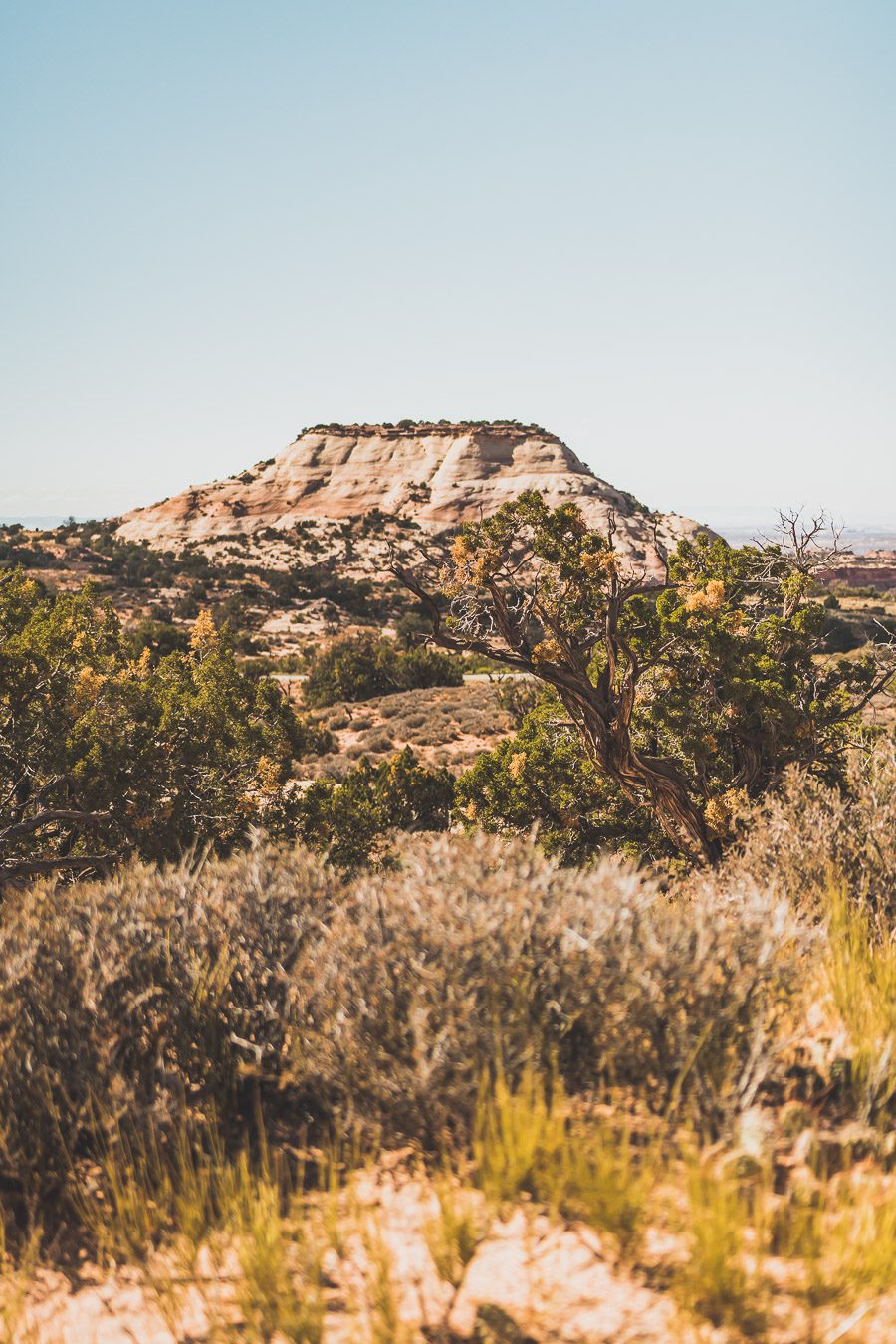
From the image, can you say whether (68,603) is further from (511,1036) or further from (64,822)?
(511,1036)

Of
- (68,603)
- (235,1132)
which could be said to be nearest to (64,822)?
(68,603)

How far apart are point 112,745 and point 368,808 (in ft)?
13.8

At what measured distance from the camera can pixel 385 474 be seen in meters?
79.5

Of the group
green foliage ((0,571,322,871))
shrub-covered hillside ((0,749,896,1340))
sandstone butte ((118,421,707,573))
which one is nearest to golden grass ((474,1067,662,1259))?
shrub-covered hillside ((0,749,896,1340))

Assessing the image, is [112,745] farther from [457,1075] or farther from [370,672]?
[370,672]

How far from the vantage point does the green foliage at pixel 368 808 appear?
10320 mm

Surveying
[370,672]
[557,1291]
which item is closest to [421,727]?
[370,672]

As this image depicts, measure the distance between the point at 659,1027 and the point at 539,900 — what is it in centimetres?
58

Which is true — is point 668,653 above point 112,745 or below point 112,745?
above

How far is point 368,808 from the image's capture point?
460 inches

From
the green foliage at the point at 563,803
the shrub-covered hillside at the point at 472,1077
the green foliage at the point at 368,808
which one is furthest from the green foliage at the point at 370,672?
the shrub-covered hillside at the point at 472,1077

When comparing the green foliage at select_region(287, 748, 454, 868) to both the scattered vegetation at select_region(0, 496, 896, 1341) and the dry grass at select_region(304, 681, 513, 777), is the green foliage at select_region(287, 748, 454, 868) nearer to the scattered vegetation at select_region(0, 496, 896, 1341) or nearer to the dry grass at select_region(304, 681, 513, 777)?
the dry grass at select_region(304, 681, 513, 777)

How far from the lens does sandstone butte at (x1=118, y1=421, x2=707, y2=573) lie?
7156 centimetres

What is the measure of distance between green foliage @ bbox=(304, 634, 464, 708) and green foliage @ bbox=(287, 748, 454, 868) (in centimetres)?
1593
